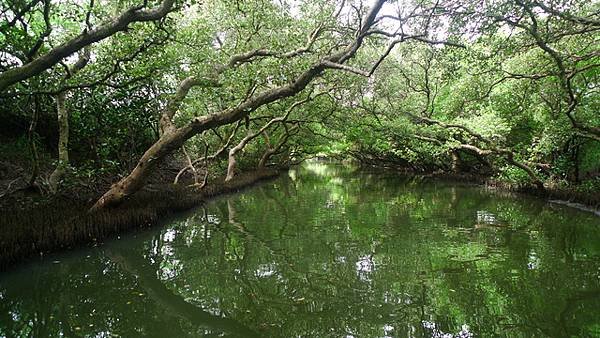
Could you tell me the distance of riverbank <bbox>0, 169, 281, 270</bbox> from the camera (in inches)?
232

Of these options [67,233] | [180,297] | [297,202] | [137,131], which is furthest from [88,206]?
[297,202]

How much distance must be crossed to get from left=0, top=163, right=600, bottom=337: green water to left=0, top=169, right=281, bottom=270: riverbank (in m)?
0.28

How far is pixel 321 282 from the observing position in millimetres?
5266

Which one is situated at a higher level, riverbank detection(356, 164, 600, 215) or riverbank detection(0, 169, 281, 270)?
riverbank detection(0, 169, 281, 270)

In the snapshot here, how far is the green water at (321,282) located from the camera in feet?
13.3

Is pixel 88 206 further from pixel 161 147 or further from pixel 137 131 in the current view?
pixel 137 131

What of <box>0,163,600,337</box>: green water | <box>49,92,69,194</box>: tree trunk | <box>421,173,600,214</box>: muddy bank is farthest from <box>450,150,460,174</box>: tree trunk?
<box>49,92,69,194</box>: tree trunk

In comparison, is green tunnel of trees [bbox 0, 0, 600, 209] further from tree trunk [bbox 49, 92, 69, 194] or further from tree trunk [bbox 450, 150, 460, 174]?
tree trunk [bbox 450, 150, 460, 174]

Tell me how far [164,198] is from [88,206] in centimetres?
241

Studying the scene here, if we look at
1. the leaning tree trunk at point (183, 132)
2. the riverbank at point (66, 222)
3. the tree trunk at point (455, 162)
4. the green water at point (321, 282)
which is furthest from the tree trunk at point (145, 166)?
the tree trunk at point (455, 162)

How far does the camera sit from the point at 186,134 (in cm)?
826

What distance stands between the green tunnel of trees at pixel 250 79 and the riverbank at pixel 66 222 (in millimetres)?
611

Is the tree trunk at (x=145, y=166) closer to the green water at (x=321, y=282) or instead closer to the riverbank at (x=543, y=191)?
the green water at (x=321, y=282)

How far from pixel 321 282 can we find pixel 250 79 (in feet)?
20.5
